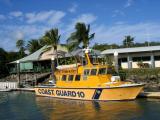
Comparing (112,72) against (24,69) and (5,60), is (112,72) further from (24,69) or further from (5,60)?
(5,60)

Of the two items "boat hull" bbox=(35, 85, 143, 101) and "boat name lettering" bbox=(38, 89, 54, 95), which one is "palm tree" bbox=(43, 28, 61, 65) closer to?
"boat name lettering" bbox=(38, 89, 54, 95)

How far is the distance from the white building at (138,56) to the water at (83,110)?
17.6 m

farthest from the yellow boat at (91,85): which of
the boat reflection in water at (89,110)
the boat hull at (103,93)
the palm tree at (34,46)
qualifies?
the palm tree at (34,46)

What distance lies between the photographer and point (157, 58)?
42.8m

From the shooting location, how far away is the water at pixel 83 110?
20047 mm

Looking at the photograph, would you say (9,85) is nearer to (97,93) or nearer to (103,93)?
(97,93)

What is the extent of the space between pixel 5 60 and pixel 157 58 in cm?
A: 3142

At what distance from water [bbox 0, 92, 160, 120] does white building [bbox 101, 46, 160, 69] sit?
57.7ft

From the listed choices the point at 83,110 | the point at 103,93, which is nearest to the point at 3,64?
the point at 103,93

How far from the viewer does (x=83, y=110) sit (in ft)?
74.3

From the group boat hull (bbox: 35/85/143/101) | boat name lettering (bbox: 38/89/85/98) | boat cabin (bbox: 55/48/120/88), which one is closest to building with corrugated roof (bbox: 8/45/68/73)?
boat name lettering (bbox: 38/89/85/98)

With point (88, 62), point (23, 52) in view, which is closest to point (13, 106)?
point (88, 62)

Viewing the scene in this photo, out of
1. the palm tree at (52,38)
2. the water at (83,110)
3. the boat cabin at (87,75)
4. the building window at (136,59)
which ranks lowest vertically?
the water at (83,110)

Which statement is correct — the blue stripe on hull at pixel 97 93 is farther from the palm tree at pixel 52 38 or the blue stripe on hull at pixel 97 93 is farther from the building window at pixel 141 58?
the palm tree at pixel 52 38
